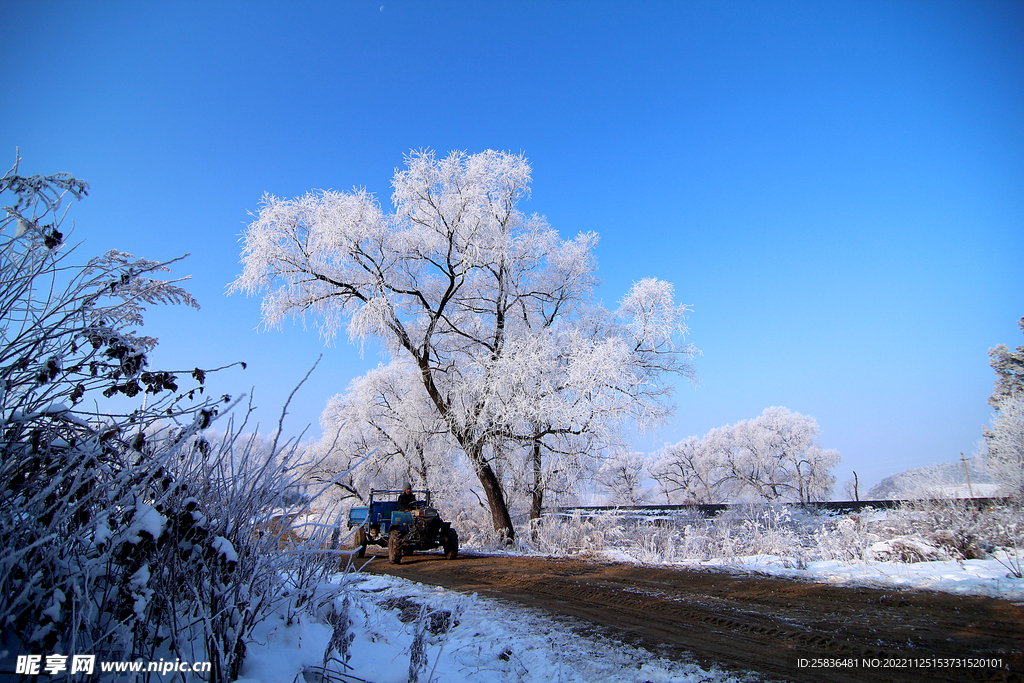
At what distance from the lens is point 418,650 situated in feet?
11.1

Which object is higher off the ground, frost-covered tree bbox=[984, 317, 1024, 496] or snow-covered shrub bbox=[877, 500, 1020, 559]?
frost-covered tree bbox=[984, 317, 1024, 496]

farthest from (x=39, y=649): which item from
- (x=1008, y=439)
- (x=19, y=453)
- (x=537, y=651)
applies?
(x=1008, y=439)

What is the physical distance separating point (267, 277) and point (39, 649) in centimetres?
1308

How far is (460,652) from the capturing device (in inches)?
167

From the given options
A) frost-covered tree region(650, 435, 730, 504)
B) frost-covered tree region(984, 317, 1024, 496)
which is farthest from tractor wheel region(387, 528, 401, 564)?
frost-covered tree region(650, 435, 730, 504)

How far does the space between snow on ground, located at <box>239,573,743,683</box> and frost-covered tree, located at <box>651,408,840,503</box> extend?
4373 centimetres

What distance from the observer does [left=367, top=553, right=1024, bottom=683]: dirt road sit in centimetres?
392

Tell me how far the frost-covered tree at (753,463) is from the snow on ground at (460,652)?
4373cm

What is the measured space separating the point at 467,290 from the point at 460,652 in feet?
41.3

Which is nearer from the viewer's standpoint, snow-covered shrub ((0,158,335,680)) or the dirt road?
snow-covered shrub ((0,158,335,680))

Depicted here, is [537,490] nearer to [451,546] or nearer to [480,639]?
[451,546]

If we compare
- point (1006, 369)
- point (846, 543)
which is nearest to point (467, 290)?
point (846, 543)

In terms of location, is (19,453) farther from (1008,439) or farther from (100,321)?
(1008,439)

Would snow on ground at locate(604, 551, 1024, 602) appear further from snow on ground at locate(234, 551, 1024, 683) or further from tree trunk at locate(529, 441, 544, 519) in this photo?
tree trunk at locate(529, 441, 544, 519)
